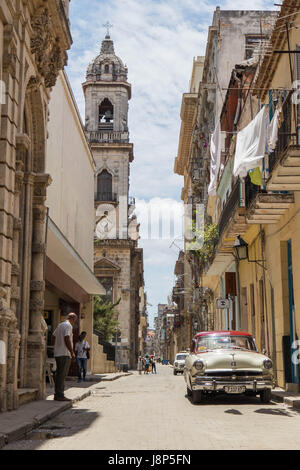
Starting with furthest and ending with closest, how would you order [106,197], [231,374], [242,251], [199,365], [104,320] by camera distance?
[106,197], [104,320], [242,251], [199,365], [231,374]

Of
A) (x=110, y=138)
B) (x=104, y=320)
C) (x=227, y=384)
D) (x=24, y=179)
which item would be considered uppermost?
(x=110, y=138)

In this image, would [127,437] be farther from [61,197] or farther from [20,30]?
[61,197]

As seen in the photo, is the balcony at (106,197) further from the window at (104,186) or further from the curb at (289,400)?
the curb at (289,400)

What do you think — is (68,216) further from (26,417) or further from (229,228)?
(26,417)

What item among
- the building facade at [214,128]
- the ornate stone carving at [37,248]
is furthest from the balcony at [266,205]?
the ornate stone carving at [37,248]

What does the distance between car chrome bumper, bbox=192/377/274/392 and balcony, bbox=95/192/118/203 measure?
46423 millimetres

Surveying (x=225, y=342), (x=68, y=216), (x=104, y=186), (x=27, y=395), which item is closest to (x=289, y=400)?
(x=225, y=342)

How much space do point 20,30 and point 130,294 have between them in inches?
1915

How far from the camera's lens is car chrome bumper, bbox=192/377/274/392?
11.8 m

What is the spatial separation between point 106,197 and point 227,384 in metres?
47.1

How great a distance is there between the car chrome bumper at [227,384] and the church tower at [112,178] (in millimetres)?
43868

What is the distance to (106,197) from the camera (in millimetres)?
58125

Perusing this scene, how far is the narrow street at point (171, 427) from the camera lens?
6.76 meters

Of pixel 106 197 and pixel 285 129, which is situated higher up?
pixel 106 197
